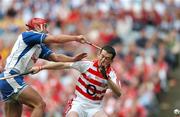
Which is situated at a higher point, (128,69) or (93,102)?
(93,102)

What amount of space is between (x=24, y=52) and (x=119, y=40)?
32.2ft

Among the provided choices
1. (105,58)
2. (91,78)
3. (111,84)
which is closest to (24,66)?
(91,78)

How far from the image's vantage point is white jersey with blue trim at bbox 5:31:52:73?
48.8 ft

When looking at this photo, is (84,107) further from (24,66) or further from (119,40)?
(119,40)

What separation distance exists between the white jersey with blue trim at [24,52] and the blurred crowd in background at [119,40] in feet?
14.7

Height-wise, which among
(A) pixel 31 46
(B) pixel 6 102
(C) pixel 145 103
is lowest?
(C) pixel 145 103

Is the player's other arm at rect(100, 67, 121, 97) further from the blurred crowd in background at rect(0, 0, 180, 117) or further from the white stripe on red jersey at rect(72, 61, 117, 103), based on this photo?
the blurred crowd in background at rect(0, 0, 180, 117)

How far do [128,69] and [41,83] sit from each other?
2215mm

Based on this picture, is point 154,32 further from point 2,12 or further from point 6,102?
point 6,102

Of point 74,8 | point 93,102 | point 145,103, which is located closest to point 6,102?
point 93,102

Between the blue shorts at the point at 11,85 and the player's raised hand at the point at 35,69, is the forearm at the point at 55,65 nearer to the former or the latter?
the player's raised hand at the point at 35,69

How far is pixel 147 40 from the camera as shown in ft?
79.7

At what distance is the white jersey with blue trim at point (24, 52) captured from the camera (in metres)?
14.9

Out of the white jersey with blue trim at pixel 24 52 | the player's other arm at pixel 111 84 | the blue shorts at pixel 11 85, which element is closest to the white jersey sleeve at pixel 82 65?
the player's other arm at pixel 111 84
